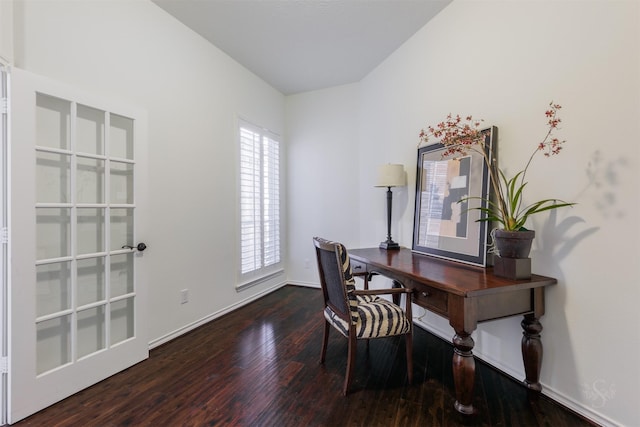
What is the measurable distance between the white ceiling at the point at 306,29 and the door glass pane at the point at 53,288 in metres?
2.28

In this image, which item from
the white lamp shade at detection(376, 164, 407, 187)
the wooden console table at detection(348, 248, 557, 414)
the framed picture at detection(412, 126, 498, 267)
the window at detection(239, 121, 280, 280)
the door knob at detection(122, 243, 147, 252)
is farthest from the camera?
the window at detection(239, 121, 280, 280)

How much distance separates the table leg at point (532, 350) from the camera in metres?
1.72

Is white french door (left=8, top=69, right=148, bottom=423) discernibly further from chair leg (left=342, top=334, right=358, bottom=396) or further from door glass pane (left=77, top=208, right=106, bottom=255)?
chair leg (left=342, top=334, right=358, bottom=396)

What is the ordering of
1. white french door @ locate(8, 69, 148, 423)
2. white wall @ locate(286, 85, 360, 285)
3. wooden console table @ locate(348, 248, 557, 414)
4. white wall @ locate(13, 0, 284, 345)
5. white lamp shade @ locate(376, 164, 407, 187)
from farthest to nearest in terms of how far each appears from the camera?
white wall @ locate(286, 85, 360, 285)
white lamp shade @ locate(376, 164, 407, 187)
white wall @ locate(13, 0, 284, 345)
white french door @ locate(8, 69, 148, 423)
wooden console table @ locate(348, 248, 557, 414)

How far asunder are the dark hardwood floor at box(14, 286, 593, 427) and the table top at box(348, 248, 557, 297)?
0.72m

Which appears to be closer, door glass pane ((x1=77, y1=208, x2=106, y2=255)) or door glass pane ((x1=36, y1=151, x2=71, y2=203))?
door glass pane ((x1=36, y1=151, x2=71, y2=203))

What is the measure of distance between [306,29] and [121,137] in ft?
6.35

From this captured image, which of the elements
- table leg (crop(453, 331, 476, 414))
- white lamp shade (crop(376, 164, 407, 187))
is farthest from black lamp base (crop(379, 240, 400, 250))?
table leg (crop(453, 331, 476, 414))

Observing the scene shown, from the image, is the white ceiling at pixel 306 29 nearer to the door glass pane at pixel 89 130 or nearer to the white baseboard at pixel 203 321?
the door glass pane at pixel 89 130

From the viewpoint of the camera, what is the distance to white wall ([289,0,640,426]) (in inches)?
55.9

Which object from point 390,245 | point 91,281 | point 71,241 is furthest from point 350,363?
point 71,241

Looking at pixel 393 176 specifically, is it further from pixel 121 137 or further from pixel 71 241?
pixel 71 241

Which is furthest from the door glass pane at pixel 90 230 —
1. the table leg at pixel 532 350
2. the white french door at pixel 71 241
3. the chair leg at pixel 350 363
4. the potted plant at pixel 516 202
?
the table leg at pixel 532 350

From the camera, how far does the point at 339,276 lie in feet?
5.98
